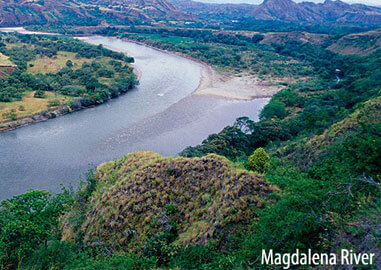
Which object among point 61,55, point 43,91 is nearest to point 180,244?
point 43,91

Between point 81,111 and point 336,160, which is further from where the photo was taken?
point 81,111

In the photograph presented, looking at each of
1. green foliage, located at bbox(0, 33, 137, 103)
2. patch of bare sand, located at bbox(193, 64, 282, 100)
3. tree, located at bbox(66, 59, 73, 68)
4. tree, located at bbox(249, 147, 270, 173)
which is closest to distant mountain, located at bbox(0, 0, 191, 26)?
green foliage, located at bbox(0, 33, 137, 103)

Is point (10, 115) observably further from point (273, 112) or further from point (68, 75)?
point (273, 112)

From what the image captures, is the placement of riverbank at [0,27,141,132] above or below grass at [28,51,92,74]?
below

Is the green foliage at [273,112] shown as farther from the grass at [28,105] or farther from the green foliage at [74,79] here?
the grass at [28,105]

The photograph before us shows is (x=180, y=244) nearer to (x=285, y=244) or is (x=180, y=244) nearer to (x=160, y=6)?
(x=285, y=244)

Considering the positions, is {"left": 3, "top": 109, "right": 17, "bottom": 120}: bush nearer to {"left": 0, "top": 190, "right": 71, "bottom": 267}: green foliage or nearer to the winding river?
the winding river
